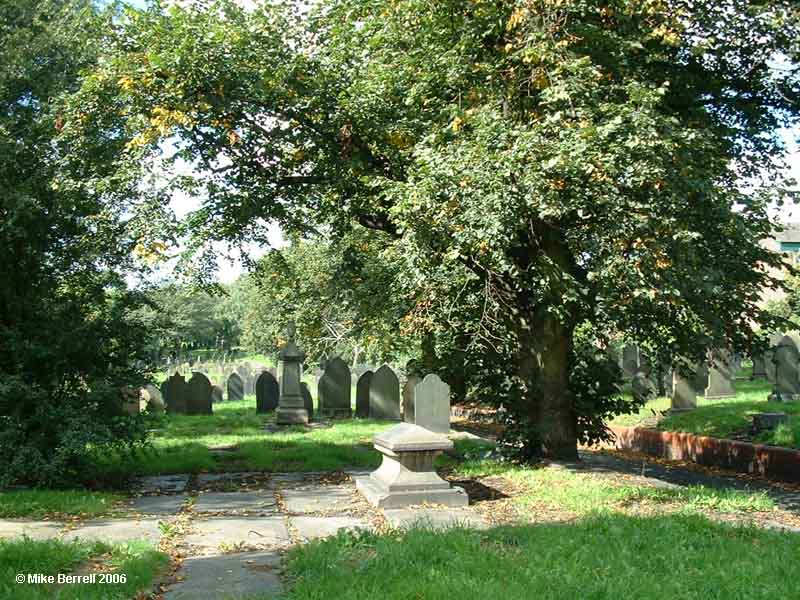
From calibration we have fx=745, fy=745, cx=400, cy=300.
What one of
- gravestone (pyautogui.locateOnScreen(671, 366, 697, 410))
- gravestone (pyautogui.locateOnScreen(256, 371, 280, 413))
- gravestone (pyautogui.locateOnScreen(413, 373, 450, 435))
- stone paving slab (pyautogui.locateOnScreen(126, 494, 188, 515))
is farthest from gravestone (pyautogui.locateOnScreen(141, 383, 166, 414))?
gravestone (pyautogui.locateOnScreen(671, 366, 697, 410))

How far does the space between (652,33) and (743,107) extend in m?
2.85

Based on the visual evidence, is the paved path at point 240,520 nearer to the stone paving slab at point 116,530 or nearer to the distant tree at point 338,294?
the stone paving slab at point 116,530

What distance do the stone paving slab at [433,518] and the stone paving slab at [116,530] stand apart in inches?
91.8

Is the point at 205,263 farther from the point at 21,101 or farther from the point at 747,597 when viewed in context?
the point at 747,597

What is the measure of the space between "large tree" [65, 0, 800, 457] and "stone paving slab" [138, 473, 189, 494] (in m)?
3.54

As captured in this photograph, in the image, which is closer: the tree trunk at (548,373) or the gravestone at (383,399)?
the tree trunk at (548,373)

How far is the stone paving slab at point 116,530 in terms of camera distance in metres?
6.74

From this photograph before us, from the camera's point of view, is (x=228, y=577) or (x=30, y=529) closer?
(x=228, y=577)

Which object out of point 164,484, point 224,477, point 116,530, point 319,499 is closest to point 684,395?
point 319,499

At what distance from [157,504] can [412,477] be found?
304 centimetres

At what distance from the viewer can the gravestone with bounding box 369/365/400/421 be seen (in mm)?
20016

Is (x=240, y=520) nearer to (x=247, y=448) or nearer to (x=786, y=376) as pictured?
(x=247, y=448)

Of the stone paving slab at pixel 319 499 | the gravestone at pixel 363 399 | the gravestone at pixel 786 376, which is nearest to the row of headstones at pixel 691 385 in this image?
the gravestone at pixel 786 376

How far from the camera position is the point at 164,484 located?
409 inches
